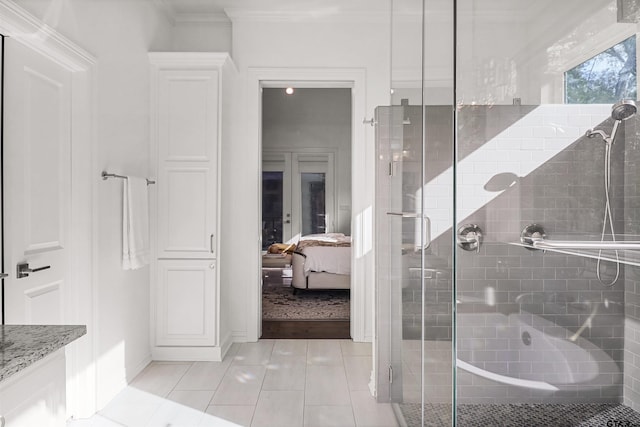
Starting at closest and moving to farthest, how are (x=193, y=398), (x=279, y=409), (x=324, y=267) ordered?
(x=279, y=409)
(x=193, y=398)
(x=324, y=267)

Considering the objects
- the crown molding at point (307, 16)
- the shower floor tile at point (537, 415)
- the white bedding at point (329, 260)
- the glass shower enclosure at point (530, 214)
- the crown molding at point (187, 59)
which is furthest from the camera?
the white bedding at point (329, 260)

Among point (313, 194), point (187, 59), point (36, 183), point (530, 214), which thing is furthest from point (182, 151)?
point (313, 194)

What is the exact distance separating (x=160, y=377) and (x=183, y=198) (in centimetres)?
131

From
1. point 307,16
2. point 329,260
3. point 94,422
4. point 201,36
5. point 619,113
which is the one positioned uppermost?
point 307,16

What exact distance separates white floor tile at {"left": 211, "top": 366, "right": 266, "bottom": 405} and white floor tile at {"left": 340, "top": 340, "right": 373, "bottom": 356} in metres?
0.74

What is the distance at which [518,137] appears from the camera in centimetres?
129

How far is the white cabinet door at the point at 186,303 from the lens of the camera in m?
3.21

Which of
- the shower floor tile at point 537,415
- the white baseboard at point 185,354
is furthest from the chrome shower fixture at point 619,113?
the white baseboard at point 185,354

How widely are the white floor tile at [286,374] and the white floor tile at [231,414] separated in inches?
12.0

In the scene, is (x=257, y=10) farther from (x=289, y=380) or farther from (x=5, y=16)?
(x=289, y=380)

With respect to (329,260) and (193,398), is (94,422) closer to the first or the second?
(193,398)

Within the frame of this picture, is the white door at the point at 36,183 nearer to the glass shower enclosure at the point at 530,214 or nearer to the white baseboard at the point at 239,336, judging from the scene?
the white baseboard at the point at 239,336

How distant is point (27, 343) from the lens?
41.6 inches

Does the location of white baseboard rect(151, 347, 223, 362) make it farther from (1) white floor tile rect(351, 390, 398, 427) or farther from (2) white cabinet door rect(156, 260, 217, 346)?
(1) white floor tile rect(351, 390, 398, 427)
